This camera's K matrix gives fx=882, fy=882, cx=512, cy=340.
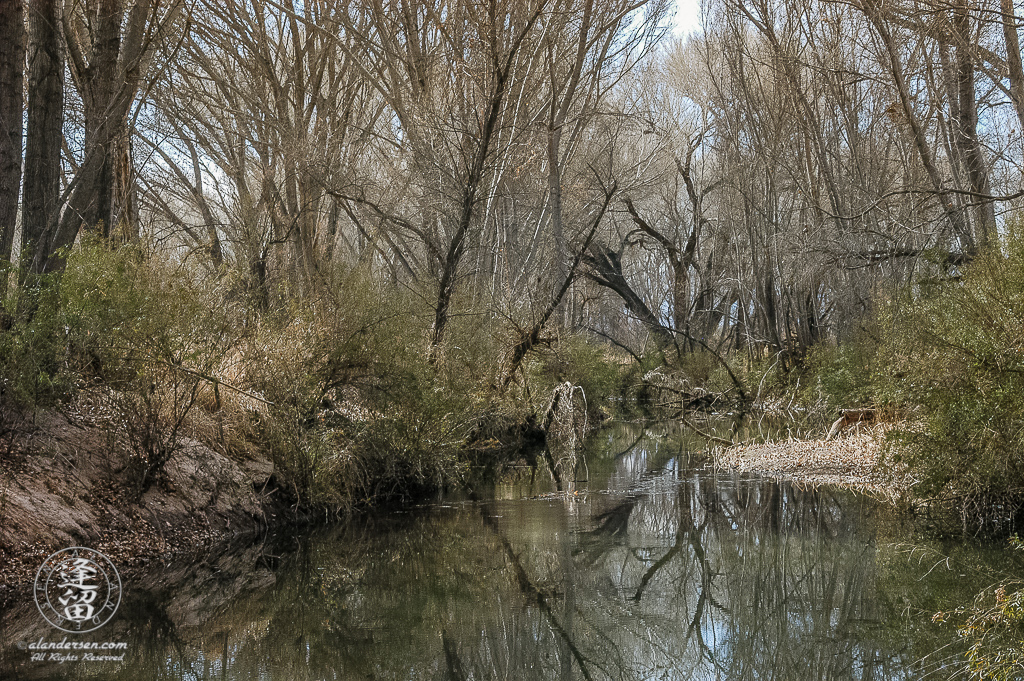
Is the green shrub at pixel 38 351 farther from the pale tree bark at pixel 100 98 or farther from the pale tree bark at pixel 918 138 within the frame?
the pale tree bark at pixel 918 138

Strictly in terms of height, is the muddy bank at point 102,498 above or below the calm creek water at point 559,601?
above

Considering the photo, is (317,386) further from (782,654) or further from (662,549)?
(782,654)

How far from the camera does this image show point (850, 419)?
12273mm

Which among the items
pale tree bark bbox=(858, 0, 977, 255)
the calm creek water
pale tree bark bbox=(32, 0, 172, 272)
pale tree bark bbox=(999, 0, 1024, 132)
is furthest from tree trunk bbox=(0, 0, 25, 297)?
pale tree bark bbox=(999, 0, 1024, 132)

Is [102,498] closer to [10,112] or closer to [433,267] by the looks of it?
A: [10,112]

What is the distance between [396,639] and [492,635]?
541 millimetres

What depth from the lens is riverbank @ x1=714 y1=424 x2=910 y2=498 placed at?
961 centimetres

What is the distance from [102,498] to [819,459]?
795 centimetres

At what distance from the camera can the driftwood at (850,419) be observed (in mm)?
11578

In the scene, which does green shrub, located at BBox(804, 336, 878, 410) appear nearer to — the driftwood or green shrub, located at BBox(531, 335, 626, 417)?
the driftwood

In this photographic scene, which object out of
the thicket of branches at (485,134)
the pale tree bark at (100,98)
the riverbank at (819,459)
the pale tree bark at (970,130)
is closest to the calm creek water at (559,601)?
the riverbank at (819,459)

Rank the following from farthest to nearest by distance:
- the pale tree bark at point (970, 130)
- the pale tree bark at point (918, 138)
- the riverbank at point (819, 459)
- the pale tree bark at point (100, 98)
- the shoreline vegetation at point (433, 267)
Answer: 1. the pale tree bark at point (970, 130)
2. the pale tree bark at point (918, 138)
3. the riverbank at point (819, 459)
4. the pale tree bark at point (100, 98)
5. the shoreline vegetation at point (433, 267)

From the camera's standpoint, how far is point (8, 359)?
6.04m
